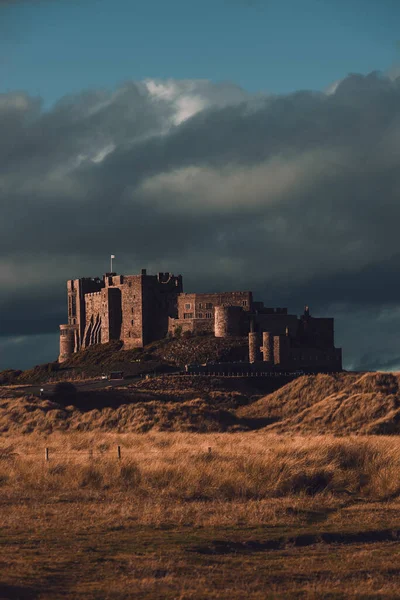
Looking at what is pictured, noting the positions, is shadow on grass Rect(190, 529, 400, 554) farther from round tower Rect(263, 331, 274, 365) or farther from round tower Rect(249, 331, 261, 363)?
round tower Rect(249, 331, 261, 363)

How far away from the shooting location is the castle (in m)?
88.4

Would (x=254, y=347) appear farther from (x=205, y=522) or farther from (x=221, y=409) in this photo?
(x=205, y=522)

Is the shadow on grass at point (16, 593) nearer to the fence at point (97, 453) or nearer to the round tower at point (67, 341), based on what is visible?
the fence at point (97, 453)

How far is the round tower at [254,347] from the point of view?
8806 cm

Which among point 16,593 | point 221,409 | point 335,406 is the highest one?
point 335,406

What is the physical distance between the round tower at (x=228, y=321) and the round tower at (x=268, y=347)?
26.1 feet

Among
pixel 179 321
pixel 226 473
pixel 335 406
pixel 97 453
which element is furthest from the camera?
pixel 179 321

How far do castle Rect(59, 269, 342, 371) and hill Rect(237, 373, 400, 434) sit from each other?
26.3 meters

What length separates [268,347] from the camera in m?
87.5

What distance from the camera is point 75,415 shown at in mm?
52156

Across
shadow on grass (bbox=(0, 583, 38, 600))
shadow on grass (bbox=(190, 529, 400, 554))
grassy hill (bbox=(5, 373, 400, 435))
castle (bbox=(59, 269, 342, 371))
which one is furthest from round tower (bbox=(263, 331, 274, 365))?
shadow on grass (bbox=(0, 583, 38, 600))

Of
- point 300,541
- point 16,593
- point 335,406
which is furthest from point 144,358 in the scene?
Answer: point 16,593

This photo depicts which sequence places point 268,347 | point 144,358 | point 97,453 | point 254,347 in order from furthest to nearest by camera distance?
point 144,358, point 254,347, point 268,347, point 97,453

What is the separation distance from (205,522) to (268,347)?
69.0m
